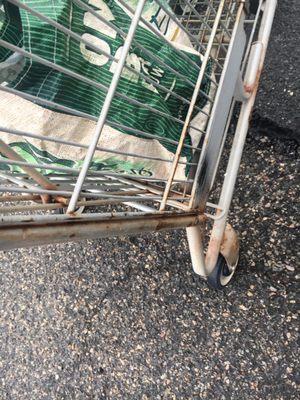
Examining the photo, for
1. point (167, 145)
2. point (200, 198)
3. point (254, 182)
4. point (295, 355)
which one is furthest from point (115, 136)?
point (295, 355)

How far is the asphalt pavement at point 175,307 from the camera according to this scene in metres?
1.33

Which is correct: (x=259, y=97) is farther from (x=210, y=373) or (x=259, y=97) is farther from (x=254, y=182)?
(x=210, y=373)

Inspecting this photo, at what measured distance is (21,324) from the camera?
1688mm

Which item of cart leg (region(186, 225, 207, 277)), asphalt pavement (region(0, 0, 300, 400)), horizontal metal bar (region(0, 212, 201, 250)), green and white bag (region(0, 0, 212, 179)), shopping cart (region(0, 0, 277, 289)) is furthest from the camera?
asphalt pavement (region(0, 0, 300, 400))

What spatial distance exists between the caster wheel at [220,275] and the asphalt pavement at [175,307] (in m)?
0.04

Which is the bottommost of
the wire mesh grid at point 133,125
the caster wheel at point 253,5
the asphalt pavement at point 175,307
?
the asphalt pavement at point 175,307

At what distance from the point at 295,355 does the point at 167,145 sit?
731 mm

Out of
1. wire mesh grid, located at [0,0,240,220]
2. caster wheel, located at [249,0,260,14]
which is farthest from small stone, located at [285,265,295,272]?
caster wheel, located at [249,0,260,14]

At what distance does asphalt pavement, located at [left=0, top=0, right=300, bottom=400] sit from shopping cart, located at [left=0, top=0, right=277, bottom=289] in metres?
0.21

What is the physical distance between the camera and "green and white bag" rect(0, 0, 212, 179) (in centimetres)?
80

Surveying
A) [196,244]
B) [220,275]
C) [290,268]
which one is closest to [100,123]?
[196,244]

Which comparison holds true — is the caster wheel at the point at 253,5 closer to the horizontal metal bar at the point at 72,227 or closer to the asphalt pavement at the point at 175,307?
the asphalt pavement at the point at 175,307

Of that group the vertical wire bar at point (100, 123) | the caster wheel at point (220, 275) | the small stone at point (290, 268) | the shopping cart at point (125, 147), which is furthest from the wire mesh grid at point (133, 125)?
the small stone at point (290, 268)

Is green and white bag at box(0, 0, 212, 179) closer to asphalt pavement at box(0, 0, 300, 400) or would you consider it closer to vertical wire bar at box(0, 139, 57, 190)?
vertical wire bar at box(0, 139, 57, 190)
